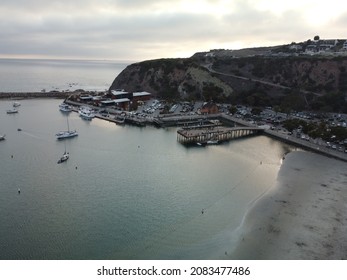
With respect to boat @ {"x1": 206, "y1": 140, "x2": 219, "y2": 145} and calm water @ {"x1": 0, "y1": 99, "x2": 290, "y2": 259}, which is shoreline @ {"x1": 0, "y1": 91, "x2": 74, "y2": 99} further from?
boat @ {"x1": 206, "y1": 140, "x2": 219, "y2": 145}

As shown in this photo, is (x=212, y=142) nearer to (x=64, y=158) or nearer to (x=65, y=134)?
(x=64, y=158)

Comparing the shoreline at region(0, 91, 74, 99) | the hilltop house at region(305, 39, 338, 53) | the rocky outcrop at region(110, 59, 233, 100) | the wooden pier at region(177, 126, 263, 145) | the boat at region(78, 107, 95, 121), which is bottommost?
the wooden pier at region(177, 126, 263, 145)

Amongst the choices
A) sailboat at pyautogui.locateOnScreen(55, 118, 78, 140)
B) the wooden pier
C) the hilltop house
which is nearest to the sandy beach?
the wooden pier

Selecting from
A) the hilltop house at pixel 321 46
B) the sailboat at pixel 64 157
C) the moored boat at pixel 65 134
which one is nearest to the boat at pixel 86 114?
the moored boat at pixel 65 134

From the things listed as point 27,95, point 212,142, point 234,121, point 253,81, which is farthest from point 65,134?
point 27,95

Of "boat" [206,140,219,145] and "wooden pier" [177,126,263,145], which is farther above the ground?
"wooden pier" [177,126,263,145]

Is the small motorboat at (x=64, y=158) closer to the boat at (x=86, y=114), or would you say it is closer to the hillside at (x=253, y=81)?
the boat at (x=86, y=114)
